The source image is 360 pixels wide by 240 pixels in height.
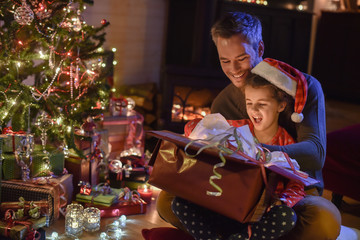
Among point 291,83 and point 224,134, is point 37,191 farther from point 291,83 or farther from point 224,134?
point 291,83

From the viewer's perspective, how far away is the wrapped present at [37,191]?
2.50 metres

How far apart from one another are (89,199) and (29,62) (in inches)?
33.6

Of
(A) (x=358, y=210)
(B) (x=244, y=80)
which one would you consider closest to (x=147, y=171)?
(B) (x=244, y=80)

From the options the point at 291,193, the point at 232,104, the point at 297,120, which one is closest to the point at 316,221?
the point at 291,193

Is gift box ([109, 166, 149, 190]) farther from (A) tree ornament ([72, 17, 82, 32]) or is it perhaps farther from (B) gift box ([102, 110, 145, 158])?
(A) tree ornament ([72, 17, 82, 32])

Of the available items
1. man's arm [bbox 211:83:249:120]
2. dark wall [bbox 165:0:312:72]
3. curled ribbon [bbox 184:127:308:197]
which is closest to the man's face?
man's arm [bbox 211:83:249:120]

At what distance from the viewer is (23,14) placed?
2543mm

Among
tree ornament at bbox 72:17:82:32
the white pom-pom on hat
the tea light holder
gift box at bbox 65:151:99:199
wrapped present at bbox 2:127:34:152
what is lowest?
the tea light holder

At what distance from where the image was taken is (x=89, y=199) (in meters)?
2.68

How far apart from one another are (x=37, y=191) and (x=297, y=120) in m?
1.32

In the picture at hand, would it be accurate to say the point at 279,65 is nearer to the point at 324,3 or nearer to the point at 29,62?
the point at 29,62

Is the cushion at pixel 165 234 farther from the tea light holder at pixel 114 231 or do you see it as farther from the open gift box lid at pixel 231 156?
the open gift box lid at pixel 231 156

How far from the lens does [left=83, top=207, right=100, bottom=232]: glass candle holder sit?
2477 millimetres

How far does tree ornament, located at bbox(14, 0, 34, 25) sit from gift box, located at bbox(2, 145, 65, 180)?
69 cm
